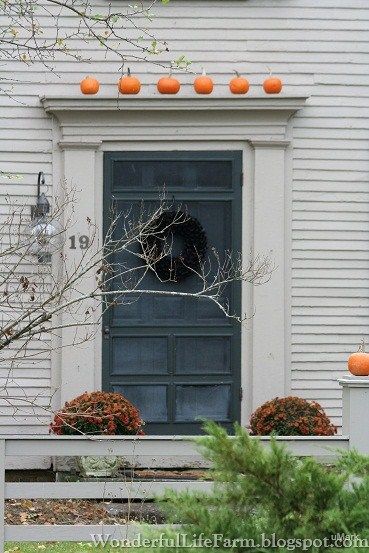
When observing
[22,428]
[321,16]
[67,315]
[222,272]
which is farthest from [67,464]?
[321,16]

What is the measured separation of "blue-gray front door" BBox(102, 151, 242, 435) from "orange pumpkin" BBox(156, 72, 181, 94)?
1.98ft

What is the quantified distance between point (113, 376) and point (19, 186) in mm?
1963

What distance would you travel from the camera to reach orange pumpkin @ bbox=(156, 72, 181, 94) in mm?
10922

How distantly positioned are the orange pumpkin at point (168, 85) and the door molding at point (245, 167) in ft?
0.30

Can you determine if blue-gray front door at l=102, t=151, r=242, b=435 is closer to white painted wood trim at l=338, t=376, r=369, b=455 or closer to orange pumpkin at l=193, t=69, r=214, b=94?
orange pumpkin at l=193, t=69, r=214, b=94

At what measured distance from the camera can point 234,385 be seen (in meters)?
11.2

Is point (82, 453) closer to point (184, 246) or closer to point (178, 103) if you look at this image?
point (184, 246)

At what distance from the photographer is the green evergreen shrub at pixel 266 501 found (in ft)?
13.0

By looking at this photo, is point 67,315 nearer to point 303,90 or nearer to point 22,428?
point 22,428

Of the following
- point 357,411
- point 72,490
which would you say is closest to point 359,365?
point 357,411

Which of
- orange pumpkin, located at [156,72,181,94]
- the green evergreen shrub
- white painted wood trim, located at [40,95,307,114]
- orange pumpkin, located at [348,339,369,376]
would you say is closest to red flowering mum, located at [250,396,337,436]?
orange pumpkin, located at [348,339,369,376]

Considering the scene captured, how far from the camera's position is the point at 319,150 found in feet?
36.8

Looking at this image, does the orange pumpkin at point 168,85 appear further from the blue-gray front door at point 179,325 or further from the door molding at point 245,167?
the blue-gray front door at point 179,325

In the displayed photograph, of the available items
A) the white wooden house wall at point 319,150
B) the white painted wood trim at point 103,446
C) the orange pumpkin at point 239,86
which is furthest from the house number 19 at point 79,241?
the white painted wood trim at point 103,446
